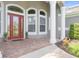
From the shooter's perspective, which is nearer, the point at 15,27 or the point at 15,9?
the point at 15,9

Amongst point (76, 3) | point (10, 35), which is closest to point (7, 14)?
point (10, 35)

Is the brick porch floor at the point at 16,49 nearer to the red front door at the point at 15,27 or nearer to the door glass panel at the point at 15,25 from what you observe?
the red front door at the point at 15,27

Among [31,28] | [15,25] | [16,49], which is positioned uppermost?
[15,25]

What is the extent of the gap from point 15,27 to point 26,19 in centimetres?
161

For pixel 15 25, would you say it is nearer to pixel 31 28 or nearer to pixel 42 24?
pixel 31 28

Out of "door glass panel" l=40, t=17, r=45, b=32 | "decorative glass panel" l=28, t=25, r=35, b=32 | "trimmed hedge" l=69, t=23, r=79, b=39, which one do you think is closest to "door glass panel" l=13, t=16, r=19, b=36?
"decorative glass panel" l=28, t=25, r=35, b=32

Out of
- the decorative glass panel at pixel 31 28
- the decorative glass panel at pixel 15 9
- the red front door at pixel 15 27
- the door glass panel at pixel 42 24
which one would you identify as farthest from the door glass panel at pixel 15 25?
the door glass panel at pixel 42 24

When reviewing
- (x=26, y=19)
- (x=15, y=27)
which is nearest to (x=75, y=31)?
(x=26, y=19)

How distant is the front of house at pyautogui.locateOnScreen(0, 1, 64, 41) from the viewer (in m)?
14.6

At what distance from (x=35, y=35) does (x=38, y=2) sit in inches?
130

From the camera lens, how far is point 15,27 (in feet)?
52.9

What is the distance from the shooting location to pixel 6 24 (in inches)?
584

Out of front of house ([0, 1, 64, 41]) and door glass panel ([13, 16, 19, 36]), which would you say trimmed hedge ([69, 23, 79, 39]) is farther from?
door glass panel ([13, 16, 19, 36])

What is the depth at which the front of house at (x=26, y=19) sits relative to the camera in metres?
14.6
